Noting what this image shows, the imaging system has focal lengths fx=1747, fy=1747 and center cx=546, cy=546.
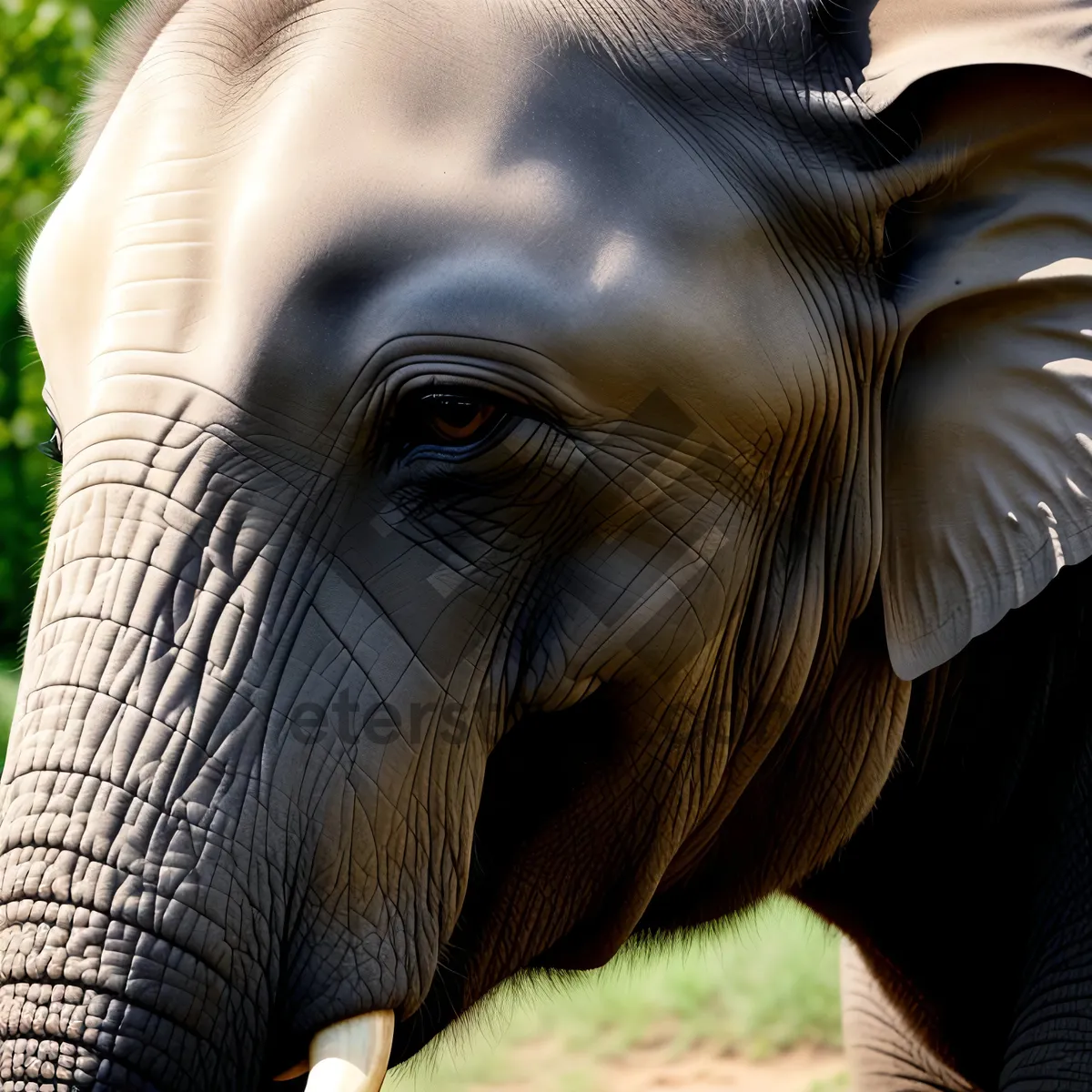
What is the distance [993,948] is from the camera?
2.79 metres

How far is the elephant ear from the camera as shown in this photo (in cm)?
228

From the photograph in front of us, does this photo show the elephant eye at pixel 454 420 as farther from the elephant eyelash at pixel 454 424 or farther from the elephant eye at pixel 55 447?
the elephant eye at pixel 55 447

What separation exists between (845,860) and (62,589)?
1.50 m

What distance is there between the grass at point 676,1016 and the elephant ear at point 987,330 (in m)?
2.93

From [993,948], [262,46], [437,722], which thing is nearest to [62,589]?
[437,722]

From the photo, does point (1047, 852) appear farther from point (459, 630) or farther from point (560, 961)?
point (459, 630)

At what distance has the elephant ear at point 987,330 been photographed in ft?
7.47

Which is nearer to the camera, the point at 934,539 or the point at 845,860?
the point at 934,539

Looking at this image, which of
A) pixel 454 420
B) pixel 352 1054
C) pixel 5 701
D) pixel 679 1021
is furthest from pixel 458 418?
pixel 5 701

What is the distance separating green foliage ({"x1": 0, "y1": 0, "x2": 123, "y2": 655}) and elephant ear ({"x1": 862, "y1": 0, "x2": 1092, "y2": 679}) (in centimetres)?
619

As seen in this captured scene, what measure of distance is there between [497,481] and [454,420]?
0.28 ft

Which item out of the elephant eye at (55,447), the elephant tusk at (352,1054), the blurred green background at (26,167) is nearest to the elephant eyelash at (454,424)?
the elephant eye at (55,447)

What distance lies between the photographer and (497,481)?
1992 mm

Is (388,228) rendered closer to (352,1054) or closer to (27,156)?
(352,1054)
